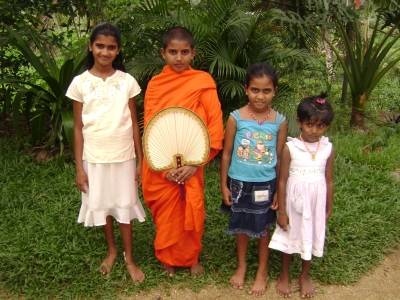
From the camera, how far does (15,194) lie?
428cm

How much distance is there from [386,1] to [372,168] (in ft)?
6.06

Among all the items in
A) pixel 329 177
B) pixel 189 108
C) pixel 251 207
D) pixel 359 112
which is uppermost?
pixel 189 108

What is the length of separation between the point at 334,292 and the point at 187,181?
47.6 inches

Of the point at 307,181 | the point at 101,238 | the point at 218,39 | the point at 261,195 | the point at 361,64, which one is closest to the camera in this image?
the point at 307,181

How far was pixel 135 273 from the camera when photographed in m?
3.21

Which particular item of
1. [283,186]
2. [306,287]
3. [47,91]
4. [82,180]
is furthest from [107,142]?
[47,91]

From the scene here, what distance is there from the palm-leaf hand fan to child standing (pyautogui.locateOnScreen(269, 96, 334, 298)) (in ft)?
1.59

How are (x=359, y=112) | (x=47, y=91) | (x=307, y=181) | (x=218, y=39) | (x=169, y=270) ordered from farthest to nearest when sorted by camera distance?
(x=359, y=112), (x=47, y=91), (x=218, y=39), (x=169, y=270), (x=307, y=181)

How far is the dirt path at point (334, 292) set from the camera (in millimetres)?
3109

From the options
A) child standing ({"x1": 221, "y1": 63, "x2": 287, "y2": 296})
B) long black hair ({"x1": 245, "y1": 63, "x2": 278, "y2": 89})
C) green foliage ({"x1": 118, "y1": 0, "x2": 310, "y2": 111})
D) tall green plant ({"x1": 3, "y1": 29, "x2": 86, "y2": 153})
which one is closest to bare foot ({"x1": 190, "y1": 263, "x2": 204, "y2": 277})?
child standing ({"x1": 221, "y1": 63, "x2": 287, "y2": 296})

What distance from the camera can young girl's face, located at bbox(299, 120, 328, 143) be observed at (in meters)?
2.75

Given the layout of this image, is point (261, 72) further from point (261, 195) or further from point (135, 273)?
point (135, 273)

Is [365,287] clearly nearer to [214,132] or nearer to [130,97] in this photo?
[214,132]

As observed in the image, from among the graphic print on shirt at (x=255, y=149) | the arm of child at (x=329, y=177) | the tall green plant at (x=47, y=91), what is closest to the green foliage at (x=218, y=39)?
the tall green plant at (x=47, y=91)
